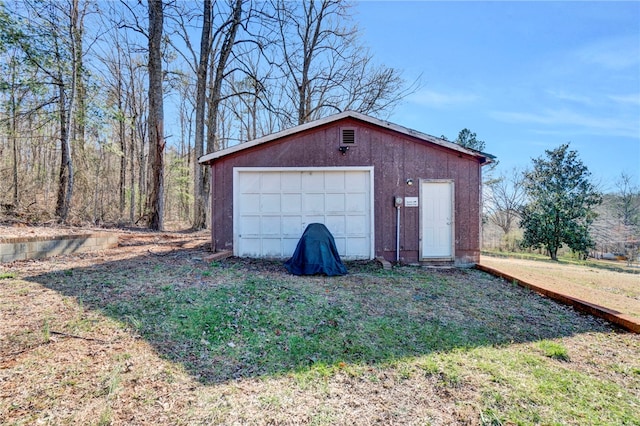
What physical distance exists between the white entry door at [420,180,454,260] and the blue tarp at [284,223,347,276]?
2.33 metres

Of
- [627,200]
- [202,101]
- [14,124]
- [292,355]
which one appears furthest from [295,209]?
[627,200]

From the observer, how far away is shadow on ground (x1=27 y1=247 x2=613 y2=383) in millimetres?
2717

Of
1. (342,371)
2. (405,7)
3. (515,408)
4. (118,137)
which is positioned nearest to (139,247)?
(342,371)

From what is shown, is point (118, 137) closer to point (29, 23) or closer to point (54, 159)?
point (54, 159)

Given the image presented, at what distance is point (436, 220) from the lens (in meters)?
6.69

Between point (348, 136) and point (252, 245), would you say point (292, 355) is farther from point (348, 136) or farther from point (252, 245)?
point (348, 136)

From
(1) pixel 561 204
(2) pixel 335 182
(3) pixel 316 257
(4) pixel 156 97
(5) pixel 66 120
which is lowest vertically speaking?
(3) pixel 316 257

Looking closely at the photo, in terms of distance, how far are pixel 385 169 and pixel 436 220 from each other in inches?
67.1

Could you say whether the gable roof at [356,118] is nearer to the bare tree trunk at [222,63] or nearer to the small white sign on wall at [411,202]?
the small white sign on wall at [411,202]

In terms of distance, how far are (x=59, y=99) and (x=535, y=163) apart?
24.1 meters

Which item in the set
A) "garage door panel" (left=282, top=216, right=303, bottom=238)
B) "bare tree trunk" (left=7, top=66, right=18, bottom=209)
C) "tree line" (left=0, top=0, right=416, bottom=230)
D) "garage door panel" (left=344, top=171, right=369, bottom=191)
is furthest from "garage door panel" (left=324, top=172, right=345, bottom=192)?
"bare tree trunk" (left=7, top=66, right=18, bottom=209)

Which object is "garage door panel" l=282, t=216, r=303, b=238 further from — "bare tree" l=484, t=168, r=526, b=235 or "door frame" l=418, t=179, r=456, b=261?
"bare tree" l=484, t=168, r=526, b=235

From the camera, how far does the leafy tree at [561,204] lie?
16.6 metres

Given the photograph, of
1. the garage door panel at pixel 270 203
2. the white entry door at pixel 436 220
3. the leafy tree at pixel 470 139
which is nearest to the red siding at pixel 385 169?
the white entry door at pixel 436 220
